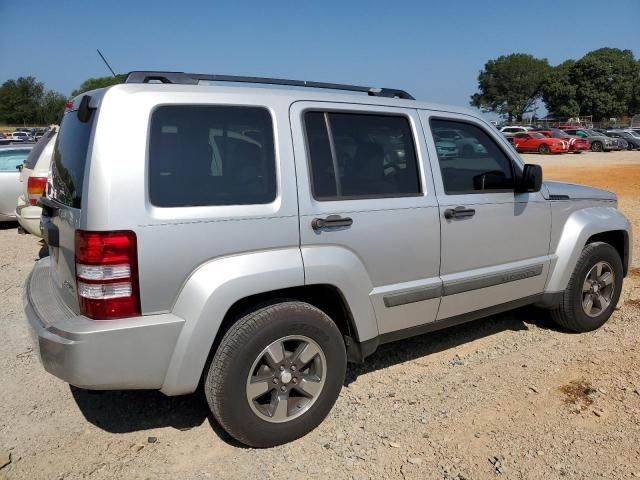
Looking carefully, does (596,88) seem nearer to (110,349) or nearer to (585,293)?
(585,293)

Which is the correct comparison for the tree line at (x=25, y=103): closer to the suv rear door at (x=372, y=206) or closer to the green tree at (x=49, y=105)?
the green tree at (x=49, y=105)

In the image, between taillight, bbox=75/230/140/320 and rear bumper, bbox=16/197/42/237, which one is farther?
rear bumper, bbox=16/197/42/237

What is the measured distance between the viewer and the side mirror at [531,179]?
149 inches

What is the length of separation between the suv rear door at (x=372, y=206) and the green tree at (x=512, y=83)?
9872 cm

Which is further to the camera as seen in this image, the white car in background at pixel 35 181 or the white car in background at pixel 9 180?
the white car in background at pixel 9 180

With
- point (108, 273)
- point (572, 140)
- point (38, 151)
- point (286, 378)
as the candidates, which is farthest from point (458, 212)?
point (572, 140)

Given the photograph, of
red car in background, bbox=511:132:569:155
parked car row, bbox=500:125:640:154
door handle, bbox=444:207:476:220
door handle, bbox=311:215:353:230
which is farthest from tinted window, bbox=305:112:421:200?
red car in background, bbox=511:132:569:155

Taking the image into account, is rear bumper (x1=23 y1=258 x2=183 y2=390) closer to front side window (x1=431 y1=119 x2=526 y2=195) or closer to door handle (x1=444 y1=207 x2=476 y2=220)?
door handle (x1=444 y1=207 x2=476 y2=220)

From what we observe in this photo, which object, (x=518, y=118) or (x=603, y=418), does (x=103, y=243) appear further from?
(x=518, y=118)

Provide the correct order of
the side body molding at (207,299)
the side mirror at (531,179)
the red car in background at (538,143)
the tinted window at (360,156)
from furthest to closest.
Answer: the red car in background at (538,143) → the side mirror at (531,179) → the tinted window at (360,156) → the side body molding at (207,299)

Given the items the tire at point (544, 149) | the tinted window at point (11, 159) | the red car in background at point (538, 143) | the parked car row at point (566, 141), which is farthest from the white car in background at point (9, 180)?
the tire at point (544, 149)

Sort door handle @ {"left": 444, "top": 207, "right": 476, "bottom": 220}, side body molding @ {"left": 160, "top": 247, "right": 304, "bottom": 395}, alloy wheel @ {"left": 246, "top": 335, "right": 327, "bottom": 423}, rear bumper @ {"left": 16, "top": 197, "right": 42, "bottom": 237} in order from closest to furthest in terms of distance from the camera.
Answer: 1. side body molding @ {"left": 160, "top": 247, "right": 304, "bottom": 395}
2. alloy wheel @ {"left": 246, "top": 335, "right": 327, "bottom": 423}
3. door handle @ {"left": 444, "top": 207, "right": 476, "bottom": 220}
4. rear bumper @ {"left": 16, "top": 197, "right": 42, "bottom": 237}

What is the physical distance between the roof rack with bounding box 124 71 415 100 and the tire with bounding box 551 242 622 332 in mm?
2004

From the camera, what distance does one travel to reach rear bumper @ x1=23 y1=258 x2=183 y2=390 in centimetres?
245
